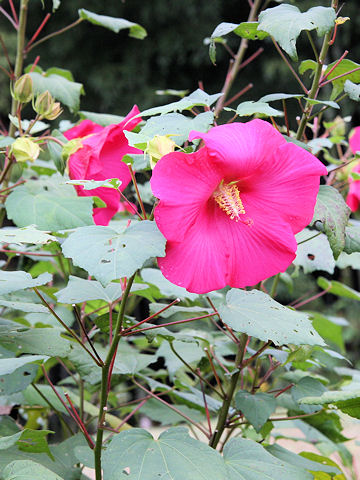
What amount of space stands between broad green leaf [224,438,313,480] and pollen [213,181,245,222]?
28 centimetres

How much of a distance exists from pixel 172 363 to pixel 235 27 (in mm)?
585

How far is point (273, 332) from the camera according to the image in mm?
603

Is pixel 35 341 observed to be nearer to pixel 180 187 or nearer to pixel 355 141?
pixel 180 187

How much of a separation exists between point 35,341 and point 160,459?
23 cm

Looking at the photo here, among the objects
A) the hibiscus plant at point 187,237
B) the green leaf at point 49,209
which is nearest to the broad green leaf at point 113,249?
the hibiscus plant at point 187,237

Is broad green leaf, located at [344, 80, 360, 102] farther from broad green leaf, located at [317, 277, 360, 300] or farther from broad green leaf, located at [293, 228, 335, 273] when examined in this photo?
broad green leaf, located at [317, 277, 360, 300]

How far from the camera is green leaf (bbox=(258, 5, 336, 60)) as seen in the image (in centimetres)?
62

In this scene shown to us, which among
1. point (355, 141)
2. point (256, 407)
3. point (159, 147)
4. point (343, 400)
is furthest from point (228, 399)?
point (355, 141)

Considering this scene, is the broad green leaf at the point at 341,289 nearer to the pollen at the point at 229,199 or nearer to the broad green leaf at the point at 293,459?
the broad green leaf at the point at 293,459

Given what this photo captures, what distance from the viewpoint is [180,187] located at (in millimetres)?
545

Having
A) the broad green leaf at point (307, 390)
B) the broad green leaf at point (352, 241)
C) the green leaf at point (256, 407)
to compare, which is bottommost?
the broad green leaf at point (307, 390)

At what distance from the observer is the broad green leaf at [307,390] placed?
2.64 feet

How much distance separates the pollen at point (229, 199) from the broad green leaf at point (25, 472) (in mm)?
311

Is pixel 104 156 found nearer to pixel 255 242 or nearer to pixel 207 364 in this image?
pixel 255 242
